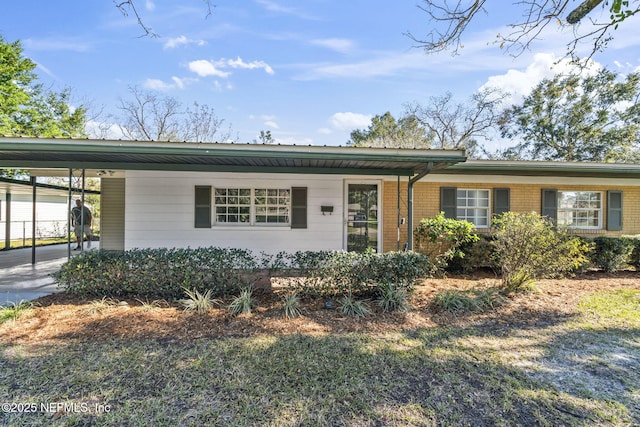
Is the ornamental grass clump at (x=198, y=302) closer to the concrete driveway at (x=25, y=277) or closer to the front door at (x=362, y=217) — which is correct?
the concrete driveway at (x=25, y=277)

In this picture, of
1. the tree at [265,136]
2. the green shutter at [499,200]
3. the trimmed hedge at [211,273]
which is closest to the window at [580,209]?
the green shutter at [499,200]

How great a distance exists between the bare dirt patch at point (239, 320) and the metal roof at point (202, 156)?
2492 millimetres

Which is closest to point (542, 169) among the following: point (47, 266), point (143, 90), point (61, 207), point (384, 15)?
point (384, 15)

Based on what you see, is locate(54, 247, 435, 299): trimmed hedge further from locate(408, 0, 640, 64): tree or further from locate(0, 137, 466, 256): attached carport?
locate(408, 0, 640, 64): tree

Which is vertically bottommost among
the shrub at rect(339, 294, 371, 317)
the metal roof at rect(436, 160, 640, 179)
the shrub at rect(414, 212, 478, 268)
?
the shrub at rect(339, 294, 371, 317)

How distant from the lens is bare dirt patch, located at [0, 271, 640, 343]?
13.1ft

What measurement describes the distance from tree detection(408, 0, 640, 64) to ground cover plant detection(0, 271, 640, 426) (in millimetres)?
4868

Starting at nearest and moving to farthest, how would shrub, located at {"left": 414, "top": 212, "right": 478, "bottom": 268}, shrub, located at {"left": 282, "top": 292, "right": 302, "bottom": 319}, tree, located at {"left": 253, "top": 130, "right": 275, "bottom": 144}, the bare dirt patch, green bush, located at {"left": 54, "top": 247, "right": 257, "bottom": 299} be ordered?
1. the bare dirt patch
2. shrub, located at {"left": 282, "top": 292, "right": 302, "bottom": 319}
3. green bush, located at {"left": 54, "top": 247, "right": 257, "bottom": 299}
4. shrub, located at {"left": 414, "top": 212, "right": 478, "bottom": 268}
5. tree, located at {"left": 253, "top": 130, "right": 275, "bottom": 144}

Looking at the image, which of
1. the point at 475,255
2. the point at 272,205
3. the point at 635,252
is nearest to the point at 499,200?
the point at 475,255

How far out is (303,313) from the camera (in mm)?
4762

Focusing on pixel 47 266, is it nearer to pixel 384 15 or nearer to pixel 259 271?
pixel 259 271

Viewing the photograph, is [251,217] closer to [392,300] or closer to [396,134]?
[392,300]

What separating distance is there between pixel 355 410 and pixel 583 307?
5019 mm

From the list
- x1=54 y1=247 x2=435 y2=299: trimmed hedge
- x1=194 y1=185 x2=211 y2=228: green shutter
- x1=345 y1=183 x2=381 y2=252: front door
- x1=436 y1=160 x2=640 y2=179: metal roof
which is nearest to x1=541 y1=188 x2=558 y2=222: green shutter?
x1=436 y1=160 x2=640 y2=179: metal roof
